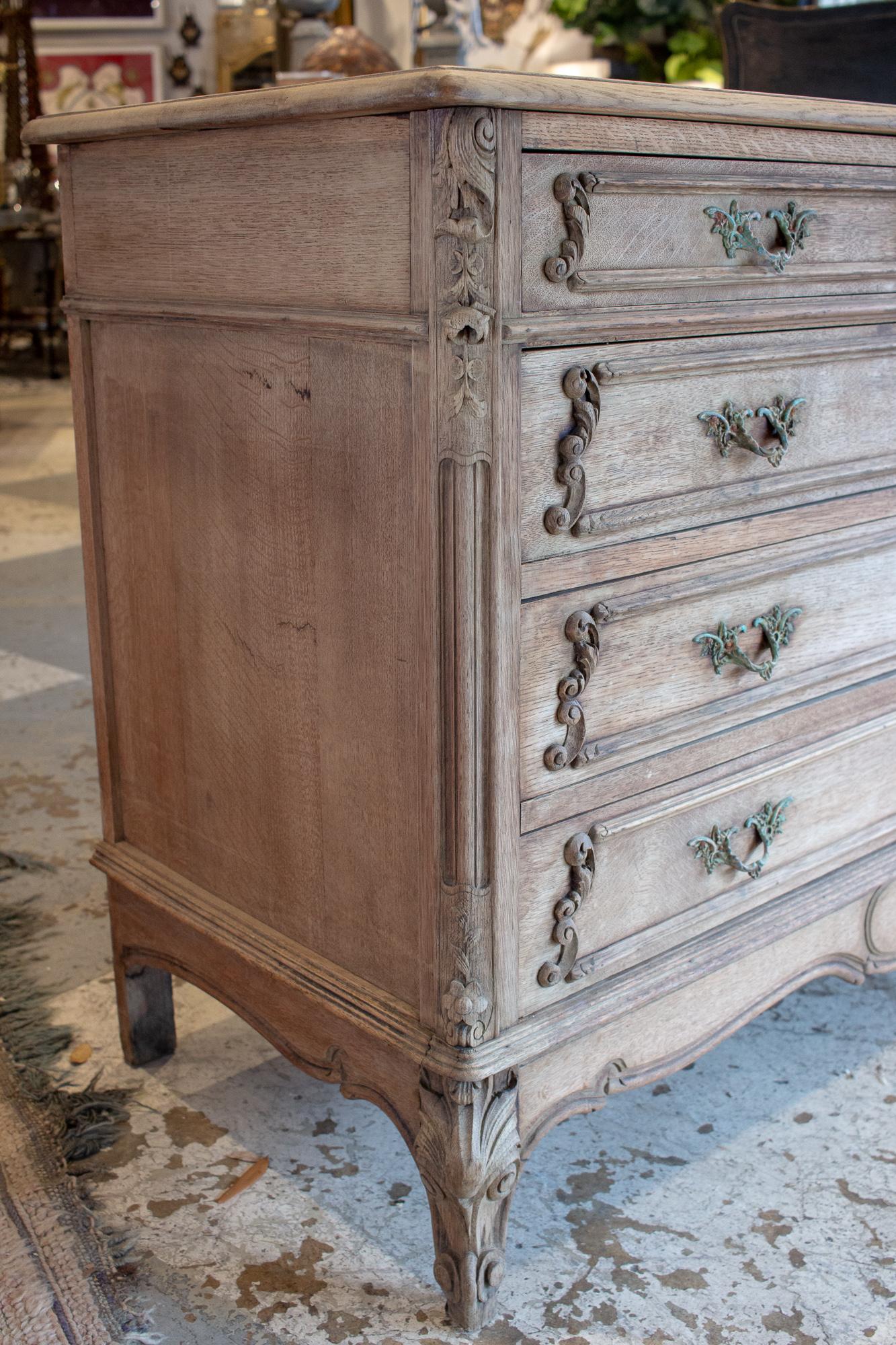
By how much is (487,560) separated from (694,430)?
27 cm

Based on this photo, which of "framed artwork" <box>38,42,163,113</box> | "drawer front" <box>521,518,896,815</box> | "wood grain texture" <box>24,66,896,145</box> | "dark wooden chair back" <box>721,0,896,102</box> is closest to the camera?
"wood grain texture" <box>24,66,896,145</box>

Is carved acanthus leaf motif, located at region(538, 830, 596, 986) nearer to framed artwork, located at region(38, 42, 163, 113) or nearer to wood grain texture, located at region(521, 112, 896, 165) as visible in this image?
wood grain texture, located at region(521, 112, 896, 165)

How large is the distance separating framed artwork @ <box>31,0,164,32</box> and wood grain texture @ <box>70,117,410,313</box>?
9.01m

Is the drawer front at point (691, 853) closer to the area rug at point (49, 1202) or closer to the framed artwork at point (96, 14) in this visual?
the area rug at point (49, 1202)

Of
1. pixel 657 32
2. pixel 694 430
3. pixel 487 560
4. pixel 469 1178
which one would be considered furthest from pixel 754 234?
pixel 657 32

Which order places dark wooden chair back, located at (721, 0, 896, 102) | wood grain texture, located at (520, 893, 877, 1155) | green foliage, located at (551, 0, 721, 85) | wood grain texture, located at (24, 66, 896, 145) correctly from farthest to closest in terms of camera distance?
green foliage, located at (551, 0, 721, 85), dark wooden chair back, located at (721, 0, 896, 102), wood grain texture, located at (520, 893, 877, 1155), wood grain texture, located at (24, 66, 896, 145)

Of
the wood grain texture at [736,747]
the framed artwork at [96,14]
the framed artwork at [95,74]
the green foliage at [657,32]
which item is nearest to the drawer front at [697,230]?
the wood grain texture at [736,747]

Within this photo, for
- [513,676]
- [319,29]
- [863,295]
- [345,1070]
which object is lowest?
[345,1070]

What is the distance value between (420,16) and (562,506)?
4.82 metres

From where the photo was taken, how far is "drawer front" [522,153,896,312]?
105 cm

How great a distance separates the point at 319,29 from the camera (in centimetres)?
407

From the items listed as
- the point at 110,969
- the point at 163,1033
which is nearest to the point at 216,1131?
the point at 163,1033

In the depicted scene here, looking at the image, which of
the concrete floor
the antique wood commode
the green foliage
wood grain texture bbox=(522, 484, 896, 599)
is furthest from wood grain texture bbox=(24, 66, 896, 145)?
the green foliage

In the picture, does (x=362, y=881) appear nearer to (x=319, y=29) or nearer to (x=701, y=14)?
(x=319, y=29)
